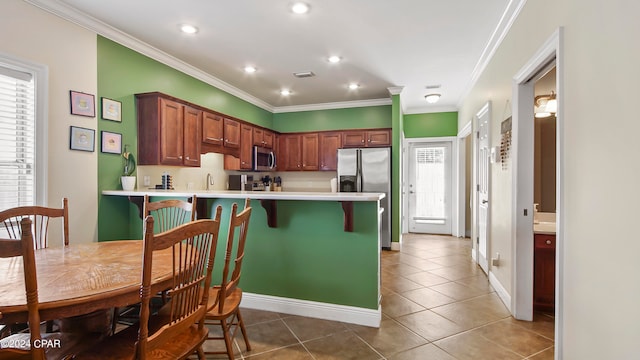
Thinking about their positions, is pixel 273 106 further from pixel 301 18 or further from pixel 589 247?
pixel 589 247

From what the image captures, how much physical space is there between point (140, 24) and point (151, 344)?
9.69 feet

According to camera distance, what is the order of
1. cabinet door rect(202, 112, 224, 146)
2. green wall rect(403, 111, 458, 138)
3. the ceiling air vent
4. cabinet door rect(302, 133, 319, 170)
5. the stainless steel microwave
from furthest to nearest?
green wall rect(403, 111, 458, 138) < cabinet door rect(302, 133, 319, 170) < the stainless steel microwave < the ceiling air vent < cabinet door rect(202, 112, 224, 146)

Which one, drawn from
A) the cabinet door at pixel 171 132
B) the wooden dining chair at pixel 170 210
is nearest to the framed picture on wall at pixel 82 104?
the cabinet door at pixel 171 132

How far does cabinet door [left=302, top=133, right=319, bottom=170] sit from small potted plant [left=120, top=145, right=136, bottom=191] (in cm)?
337

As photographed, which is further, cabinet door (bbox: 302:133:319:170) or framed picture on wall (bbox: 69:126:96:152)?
cabinet door (bbox: 302:133:319:170)

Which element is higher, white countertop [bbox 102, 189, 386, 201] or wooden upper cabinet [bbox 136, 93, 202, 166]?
wooden upper cabinet [bbox 136, 93, 202, 166]

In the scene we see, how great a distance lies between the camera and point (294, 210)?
2.83m

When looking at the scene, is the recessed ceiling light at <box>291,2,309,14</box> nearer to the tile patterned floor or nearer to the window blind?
the window blind

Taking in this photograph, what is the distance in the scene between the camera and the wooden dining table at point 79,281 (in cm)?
118

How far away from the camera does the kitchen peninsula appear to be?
8.54 feet

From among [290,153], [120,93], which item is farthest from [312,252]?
[290,153]

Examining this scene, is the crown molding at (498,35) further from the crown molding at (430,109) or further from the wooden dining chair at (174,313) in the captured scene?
the wooden dining chair at (174,313)

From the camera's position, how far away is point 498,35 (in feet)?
10.3

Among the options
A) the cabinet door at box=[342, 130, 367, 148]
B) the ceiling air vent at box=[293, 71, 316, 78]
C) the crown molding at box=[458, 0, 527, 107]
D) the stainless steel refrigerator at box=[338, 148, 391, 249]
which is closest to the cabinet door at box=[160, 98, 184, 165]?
the ceiling air vent at box=[293, 71, 316, 78]
